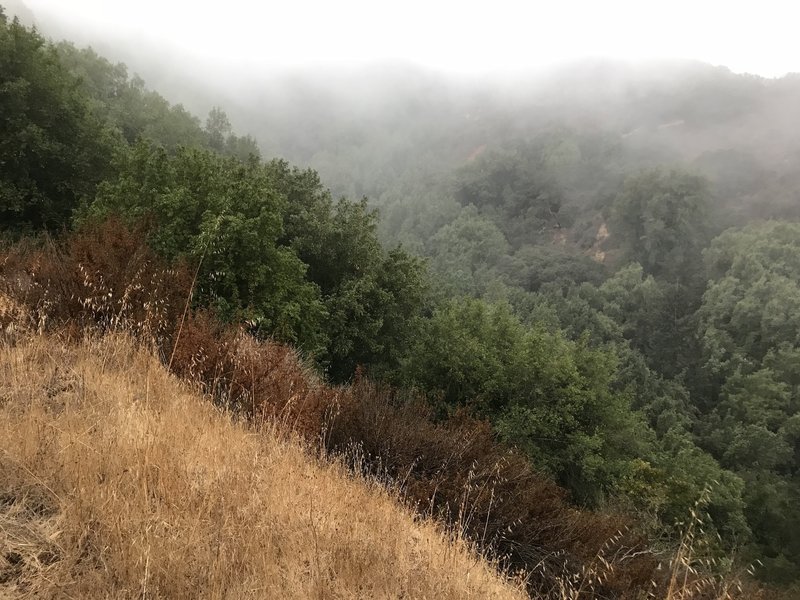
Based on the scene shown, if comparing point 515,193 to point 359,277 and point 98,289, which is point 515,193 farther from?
point 98,289

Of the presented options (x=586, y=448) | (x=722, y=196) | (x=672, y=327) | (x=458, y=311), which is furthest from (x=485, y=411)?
(x=722, y=196)

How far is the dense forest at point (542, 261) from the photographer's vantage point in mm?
15245

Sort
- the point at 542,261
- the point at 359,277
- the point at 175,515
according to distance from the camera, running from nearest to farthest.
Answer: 1. the point at 175,515
2. the point at 359,277
3. the point at 542,261

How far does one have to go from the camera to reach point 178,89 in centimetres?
10238

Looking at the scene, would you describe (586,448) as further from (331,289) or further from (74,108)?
(74,108)

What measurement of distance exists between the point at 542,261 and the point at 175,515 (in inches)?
3095

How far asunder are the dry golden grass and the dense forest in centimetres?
198

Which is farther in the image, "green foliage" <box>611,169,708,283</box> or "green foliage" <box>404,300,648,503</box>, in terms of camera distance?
"green foliage" <box>611,169,708,283</box>

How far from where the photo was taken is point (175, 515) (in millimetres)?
2377

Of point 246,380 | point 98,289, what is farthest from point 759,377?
point 98,289

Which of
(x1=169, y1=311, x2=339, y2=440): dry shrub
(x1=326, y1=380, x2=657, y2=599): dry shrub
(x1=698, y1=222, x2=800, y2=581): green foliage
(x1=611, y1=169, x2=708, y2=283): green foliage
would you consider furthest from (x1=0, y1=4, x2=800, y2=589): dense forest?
(x1=326, y1=380, x2=657, y2=599): dry shrub

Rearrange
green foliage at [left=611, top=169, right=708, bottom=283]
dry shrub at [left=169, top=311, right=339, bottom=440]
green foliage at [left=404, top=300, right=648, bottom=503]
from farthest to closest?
1. green foliage at [left=611, top=169, right=708, bottom=283]
2. green foliage at [left=404, top=300, right=648, bottom=503]
3. dry shrub at [left=169, top=311, right=339, bottom=440]

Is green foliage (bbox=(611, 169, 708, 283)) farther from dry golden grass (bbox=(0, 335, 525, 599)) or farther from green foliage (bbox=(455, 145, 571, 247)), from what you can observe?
dry golden grass (bbox=(0, 335, 525, 599))

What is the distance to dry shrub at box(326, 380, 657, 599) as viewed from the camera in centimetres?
463
